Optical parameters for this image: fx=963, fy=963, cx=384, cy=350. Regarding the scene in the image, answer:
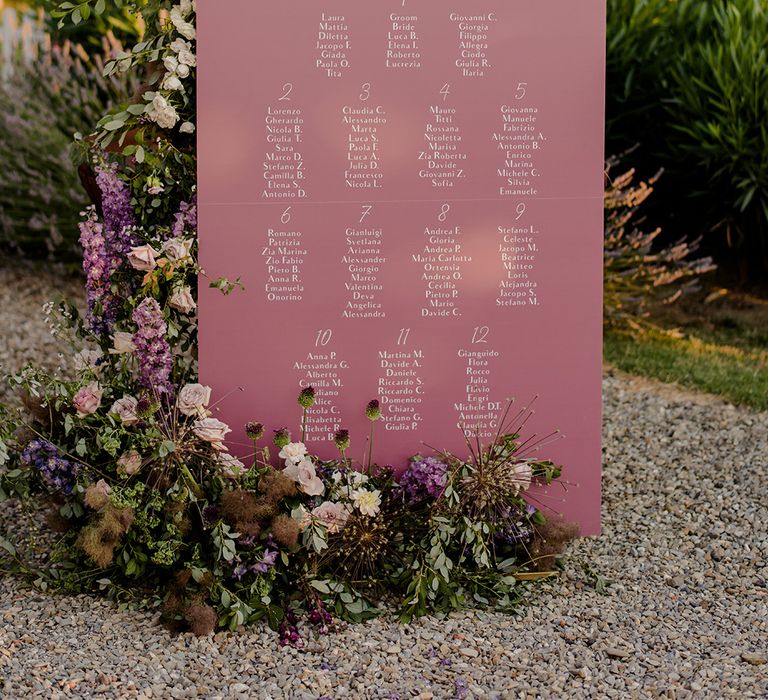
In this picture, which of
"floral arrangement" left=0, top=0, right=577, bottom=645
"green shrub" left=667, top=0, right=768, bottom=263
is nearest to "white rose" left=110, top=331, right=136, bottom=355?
"floral arrangement" left=0, top=0, right=577, bottom=645

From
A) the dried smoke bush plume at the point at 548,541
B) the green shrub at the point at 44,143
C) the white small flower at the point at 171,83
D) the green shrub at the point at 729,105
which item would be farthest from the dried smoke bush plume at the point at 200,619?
the green shrub at the point at 729,105

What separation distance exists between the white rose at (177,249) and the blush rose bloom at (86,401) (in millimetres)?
517

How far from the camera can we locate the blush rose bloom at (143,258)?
10.7 ft

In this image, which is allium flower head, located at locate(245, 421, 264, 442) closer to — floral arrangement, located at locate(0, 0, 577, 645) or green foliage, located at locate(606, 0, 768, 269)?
floral arrangement, located at locate(0, 0, 577, 645)

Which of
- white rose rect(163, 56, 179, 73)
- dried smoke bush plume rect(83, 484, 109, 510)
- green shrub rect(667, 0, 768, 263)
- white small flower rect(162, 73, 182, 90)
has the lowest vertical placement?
dried smoke bush plume rect(83, 484, 109, 510)

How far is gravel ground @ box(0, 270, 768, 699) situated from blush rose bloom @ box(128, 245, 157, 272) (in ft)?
3.66

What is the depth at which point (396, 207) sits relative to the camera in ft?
11.1

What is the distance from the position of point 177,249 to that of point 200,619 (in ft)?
4.00

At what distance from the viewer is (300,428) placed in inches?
134

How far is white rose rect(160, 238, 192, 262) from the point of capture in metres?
3.26

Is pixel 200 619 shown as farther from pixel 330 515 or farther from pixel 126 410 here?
pixel 126 410

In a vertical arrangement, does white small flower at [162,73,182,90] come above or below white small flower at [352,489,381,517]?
above

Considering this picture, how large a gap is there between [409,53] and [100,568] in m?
2.04

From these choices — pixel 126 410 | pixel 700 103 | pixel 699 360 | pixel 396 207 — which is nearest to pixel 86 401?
pixel 126 410
